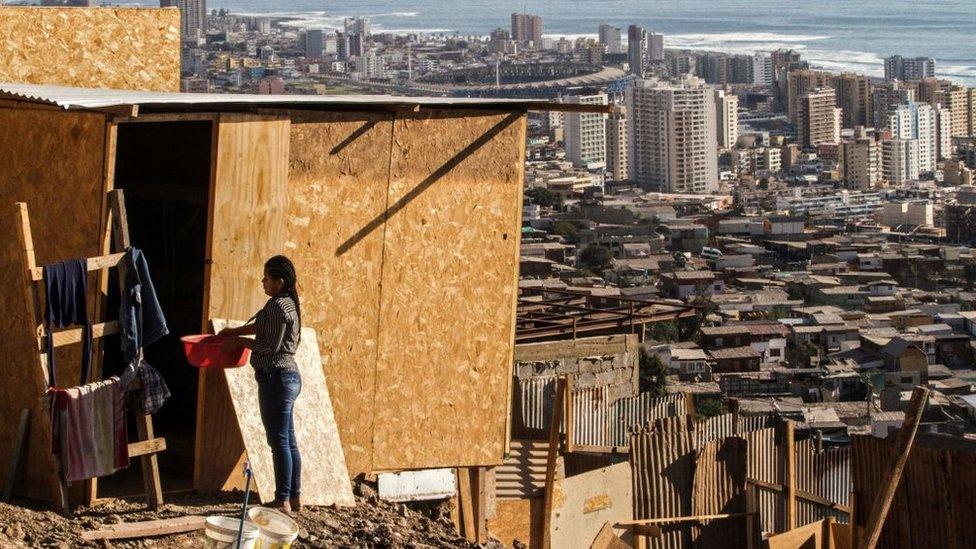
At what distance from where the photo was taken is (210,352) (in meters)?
6.04

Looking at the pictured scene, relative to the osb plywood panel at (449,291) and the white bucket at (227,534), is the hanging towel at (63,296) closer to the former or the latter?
the white bucket at (227,534)

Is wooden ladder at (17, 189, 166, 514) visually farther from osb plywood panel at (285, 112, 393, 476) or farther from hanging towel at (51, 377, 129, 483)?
osb plywood panel at (285, 112, 393, 476)

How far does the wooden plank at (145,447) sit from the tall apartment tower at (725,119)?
431ft

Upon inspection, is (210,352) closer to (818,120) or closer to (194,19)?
(818,120)

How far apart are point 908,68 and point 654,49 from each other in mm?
42120

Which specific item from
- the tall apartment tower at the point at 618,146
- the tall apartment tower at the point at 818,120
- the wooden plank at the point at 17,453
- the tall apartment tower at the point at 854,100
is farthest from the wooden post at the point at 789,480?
the tall apartment tower at the point at 854,100

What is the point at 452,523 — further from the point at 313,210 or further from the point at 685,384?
the point at 685,384

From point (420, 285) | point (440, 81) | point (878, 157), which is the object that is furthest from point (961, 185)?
point (420, 285)

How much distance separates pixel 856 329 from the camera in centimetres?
5356

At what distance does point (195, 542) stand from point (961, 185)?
11380cm

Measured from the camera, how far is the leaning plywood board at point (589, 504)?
766cm

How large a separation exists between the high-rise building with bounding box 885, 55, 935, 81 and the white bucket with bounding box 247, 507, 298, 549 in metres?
157

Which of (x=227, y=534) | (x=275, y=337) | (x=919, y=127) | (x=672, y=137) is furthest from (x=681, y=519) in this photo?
(x=919, y=127)

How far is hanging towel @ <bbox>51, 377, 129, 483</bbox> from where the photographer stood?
5.85 meters
